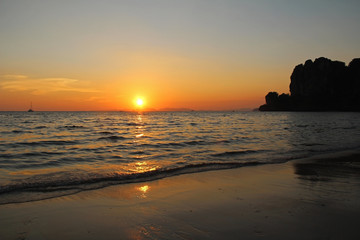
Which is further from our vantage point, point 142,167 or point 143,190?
point 142,167

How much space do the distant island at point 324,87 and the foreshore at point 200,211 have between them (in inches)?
6202

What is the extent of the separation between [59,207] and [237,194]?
179 inches

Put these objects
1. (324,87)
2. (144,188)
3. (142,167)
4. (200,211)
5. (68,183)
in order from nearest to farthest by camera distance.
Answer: (200,211)
(144,188)
(68,183)
(142,167)
(324,87)

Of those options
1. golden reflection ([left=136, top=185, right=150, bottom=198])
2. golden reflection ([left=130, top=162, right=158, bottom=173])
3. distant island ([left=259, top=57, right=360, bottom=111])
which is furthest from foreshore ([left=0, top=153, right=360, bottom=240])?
distant island ([left=259, top=57, right=360, bottom=111])

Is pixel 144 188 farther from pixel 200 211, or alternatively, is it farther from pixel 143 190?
pixel 200 211

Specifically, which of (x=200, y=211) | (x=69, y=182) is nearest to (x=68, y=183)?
(x=69, y=182)

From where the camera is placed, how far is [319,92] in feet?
518

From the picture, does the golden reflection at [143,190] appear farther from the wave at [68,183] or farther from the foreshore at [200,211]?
the wave at [68,183]

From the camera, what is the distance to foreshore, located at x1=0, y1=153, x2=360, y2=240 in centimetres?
454

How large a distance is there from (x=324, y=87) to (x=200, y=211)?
17571 cm

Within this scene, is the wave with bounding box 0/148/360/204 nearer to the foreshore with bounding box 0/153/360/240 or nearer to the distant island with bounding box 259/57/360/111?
the foreshore with bounding box 0/153/360/240

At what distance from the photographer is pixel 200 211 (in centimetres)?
563

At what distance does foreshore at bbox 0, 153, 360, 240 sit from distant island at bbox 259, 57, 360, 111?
157533 millimetres

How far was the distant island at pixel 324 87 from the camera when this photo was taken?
5704 inches
